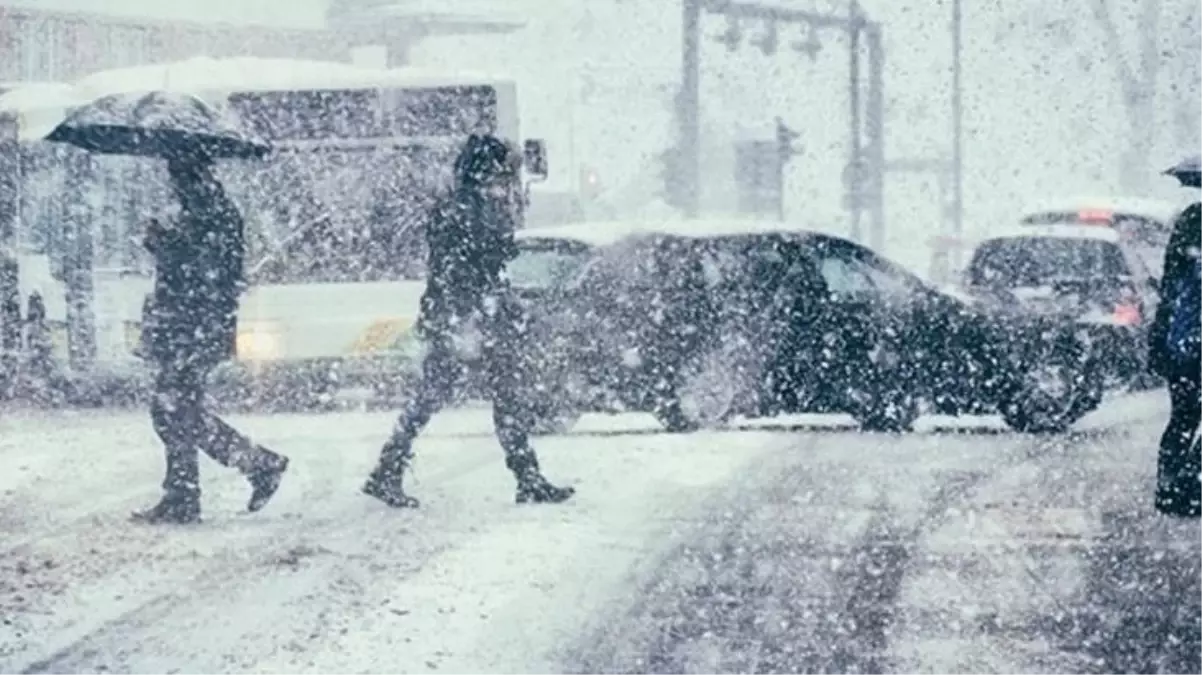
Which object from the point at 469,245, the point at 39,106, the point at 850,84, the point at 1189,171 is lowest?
the point at 469,245

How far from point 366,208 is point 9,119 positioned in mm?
4681

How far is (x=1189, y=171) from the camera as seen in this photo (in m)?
10.1

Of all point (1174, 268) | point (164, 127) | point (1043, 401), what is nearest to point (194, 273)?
point (164, 127)

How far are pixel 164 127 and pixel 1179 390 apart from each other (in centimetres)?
493

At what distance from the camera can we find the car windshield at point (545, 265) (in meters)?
14.5

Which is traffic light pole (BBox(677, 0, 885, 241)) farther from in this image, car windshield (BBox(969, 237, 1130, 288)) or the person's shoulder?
the person's shoulder

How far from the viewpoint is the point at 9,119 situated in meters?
20.4

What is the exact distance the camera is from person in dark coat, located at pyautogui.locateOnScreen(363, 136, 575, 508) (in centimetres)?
1052

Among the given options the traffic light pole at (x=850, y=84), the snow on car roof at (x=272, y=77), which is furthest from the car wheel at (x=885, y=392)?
the traffic light pole at (x=850, y=84)

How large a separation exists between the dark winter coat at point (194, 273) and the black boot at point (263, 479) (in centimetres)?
55

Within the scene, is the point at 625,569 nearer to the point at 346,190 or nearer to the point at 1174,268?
the point at 1174,268

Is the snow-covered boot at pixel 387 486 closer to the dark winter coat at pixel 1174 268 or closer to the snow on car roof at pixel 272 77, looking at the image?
the dark winter coat at pixel 1174 268

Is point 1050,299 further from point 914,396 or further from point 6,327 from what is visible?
point 6,327

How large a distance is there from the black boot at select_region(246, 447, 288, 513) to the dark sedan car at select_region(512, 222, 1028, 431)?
4.07m
